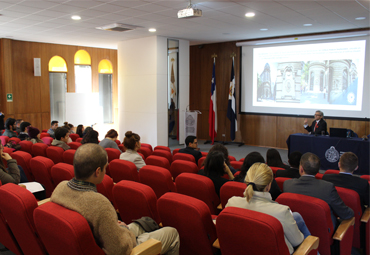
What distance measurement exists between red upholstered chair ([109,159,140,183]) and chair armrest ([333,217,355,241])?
2.18 metres

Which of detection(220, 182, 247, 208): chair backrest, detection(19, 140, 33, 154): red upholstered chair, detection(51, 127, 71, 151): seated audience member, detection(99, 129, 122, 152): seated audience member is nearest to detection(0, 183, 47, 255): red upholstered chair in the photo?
detection(220, 182, 247, 208): chair backrest

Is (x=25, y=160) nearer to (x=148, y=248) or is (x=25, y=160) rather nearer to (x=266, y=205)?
(x=148, y=248)

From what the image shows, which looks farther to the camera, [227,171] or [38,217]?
[227,171]

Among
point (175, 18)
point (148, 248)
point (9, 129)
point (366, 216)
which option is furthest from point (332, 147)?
point (9, 129)

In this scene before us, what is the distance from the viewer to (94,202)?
1753 mm

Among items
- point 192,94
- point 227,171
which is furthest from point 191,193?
point 192,94

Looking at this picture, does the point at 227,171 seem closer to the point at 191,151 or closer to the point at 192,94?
the point at 191,151

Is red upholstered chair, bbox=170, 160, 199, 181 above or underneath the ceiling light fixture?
underneath

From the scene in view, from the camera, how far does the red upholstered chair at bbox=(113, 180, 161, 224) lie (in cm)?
243

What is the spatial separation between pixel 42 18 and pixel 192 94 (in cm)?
626

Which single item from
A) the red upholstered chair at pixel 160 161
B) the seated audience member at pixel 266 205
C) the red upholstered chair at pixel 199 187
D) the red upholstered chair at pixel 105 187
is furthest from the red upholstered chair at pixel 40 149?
the seated audience member at pixel 266 205

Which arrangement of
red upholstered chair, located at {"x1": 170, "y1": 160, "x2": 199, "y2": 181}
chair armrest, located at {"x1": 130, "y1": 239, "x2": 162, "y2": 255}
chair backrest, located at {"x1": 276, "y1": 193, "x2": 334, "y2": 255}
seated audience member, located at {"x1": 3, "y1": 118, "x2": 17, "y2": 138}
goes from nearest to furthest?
chair armrest, located at {"x1": 130, "y1": 239, "x2": 162, "y2": 255} < chair backrest, located at {"x1": 276, "y1": 193, "x2": 334, "y2": 255} < red upholstered chair, located at {"x1": 170, "y1": 160, "x2": 199, "y2": 181} < seated audience member, located at {"x1": 3, "y1": 118, "x2": 17, "y2": 138}

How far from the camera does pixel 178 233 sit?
221cm

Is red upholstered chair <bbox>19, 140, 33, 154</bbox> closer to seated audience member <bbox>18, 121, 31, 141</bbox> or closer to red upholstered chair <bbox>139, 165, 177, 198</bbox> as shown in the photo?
seated audience member <bbox>18, 121, 31, 141</bbox>
